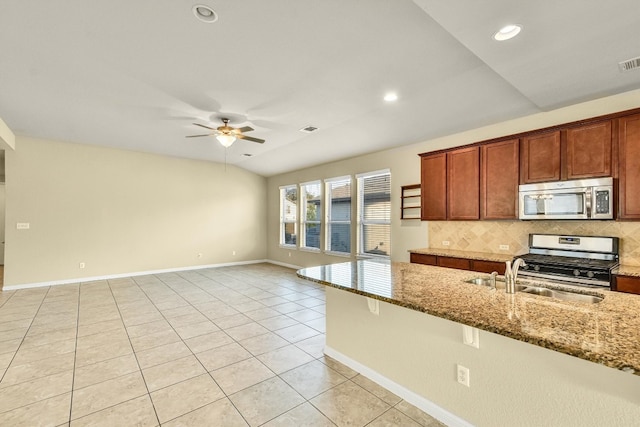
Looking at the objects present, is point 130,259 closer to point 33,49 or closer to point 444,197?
point 33,49

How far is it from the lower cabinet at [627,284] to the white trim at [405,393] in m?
2.02

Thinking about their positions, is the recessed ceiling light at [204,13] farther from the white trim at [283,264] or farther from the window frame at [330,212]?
the white trim at [283,264]

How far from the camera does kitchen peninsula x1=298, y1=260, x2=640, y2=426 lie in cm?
126

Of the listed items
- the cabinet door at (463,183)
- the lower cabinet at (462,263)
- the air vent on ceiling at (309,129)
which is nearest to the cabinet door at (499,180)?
the cabinet door at (463,183)

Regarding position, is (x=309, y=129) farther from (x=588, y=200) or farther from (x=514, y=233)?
(x=588, y=200)

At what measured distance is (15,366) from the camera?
2709 millimetres

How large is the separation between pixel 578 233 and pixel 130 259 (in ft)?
25.8

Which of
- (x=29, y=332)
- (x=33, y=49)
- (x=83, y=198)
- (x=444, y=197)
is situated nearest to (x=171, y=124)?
(x=33, y=49)

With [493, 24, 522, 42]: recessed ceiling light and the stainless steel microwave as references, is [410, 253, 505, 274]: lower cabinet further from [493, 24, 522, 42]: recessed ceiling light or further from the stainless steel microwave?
[493, 24, 522, 42]: recessed ceiling light

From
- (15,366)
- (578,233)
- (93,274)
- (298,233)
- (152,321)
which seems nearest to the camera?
(15,366)

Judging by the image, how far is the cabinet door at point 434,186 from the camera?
436 centimetres

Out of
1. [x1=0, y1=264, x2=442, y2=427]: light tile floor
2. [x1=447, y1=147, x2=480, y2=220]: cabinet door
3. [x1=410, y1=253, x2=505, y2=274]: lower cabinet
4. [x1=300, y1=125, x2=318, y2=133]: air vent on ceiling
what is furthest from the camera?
[x1=300, y1=125, x2=318, y2=133]: air vent on ceiling

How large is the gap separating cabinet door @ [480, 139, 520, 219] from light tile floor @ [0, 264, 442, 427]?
2649mm

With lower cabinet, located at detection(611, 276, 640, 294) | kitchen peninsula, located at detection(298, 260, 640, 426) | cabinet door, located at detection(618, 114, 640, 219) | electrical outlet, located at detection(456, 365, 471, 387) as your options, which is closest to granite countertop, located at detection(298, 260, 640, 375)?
kitchen peninsula, located at detection(298, 260, 640, 426)
